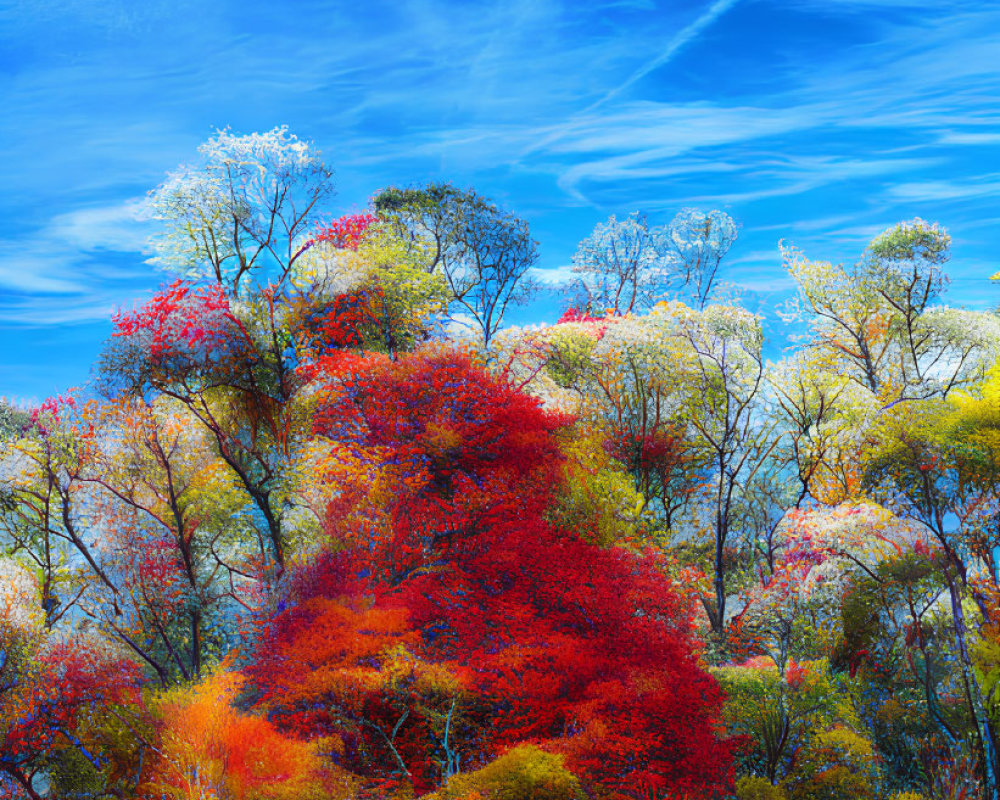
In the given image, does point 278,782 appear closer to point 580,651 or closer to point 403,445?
point 580,651

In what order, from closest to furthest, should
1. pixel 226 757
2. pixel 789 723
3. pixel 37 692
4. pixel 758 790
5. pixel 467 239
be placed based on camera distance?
pixel 226 757
pixel 758 790
pixel 789 723
pixel 37 692
pixel 467 239

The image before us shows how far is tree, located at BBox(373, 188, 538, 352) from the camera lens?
32.8m

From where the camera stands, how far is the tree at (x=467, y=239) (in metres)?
32.8

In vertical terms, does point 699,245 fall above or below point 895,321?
above

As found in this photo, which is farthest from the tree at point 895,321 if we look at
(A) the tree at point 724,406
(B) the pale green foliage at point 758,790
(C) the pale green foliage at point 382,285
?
(B) the pale green foliage at point 758,790

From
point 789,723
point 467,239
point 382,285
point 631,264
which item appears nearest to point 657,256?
point 631,264

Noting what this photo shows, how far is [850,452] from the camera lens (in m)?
20.2

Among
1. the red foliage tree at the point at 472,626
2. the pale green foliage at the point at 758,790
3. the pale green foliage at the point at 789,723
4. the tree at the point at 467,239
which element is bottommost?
the pale green foliage at the point at 758,790

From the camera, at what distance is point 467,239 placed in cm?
3356

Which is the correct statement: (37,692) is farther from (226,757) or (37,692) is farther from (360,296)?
(360,296)

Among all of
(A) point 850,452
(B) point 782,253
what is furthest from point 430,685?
(B) point 782,253

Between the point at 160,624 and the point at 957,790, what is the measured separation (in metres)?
20.6

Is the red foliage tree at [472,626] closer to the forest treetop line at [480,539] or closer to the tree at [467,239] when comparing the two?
the forest treetop line at [480,539]

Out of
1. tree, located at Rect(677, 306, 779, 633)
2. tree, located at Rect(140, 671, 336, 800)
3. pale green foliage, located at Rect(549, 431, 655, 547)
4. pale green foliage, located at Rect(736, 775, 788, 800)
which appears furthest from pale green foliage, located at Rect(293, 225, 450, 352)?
pale green foliage, located at Rect(736, 775, 788, 800)
